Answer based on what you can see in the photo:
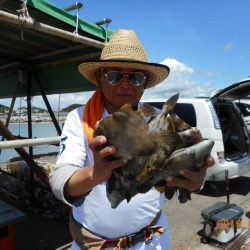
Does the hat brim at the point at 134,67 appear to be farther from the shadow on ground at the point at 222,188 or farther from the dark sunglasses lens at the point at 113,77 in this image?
the shadow on ground at the point at 222,188

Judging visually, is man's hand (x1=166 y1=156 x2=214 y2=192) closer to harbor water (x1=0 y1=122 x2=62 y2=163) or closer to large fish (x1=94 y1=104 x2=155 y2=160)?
large fish (x1=94 y1=104 x2=155 y2=160)

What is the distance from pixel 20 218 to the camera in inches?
159

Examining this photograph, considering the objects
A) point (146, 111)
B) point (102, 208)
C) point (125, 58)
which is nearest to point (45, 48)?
point (125, 58)

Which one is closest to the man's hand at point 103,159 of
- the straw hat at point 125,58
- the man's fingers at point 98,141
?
the man's fingers at point 98,141

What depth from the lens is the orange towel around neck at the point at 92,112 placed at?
1875mm

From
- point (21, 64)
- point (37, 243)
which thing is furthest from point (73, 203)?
point (21, 64)

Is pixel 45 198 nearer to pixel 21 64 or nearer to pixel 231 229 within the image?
pixel 21 64

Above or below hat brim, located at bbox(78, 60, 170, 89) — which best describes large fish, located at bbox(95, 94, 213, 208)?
below

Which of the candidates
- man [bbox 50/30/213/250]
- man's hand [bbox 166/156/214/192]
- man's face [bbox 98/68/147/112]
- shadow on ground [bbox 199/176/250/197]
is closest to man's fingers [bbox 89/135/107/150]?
man's hand [bbox 166/156/214/192]

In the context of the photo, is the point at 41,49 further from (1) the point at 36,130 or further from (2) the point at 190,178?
(1) the point at 36,130

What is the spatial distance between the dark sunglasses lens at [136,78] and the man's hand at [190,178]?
2.44 feet

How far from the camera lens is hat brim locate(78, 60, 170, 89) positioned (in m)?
2.00

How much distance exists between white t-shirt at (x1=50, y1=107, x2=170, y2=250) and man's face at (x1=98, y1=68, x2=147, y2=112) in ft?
0.34

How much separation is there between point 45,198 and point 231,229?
3.45 metres
